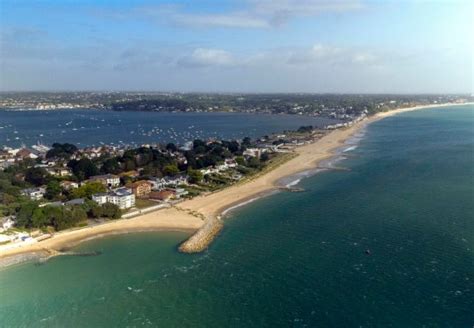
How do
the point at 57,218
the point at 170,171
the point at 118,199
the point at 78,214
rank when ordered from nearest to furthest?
the point at 57,218, the point at 78,214, the point at 118,199, the point at 170,171

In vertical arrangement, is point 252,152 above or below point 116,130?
above

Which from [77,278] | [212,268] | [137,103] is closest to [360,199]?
[212,268]

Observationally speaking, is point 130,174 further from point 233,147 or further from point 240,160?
point 233,147

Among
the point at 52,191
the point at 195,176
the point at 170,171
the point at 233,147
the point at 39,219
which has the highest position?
the point at 233,147

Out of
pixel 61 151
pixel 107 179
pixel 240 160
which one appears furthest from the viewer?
pixel 61 151

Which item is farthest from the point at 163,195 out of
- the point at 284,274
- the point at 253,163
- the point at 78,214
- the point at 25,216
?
the point at 284,274

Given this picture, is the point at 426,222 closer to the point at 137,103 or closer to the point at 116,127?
the point at 116,127
